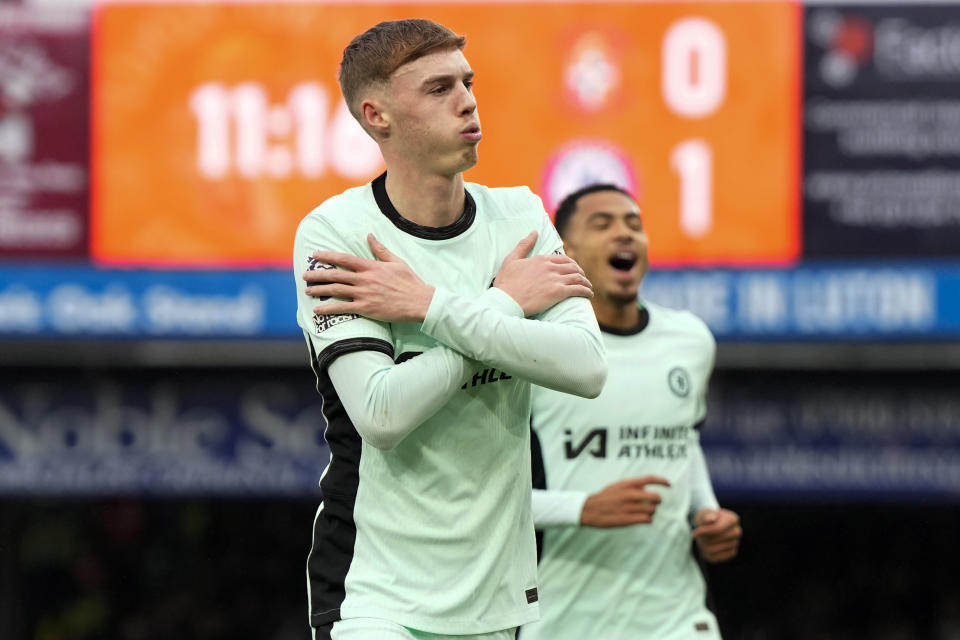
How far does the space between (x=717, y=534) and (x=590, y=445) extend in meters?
0.42

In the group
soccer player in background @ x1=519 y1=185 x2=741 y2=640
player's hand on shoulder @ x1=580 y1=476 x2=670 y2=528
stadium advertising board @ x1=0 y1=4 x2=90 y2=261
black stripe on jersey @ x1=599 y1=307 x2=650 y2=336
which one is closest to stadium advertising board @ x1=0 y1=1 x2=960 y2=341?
stadium advertising board @ x1=0 y1=4 x2=90 y2=261

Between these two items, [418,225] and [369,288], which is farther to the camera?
[418,225]

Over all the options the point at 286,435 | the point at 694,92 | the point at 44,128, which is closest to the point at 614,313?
the point at 694,92

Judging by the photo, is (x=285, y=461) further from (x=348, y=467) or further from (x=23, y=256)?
(x=348, y=467)

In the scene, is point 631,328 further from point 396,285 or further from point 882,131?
point 882,131

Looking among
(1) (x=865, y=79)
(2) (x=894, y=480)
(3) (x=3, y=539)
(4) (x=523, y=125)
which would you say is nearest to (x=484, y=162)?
(4) (x=523, y=125)

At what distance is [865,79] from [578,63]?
4.40 feet

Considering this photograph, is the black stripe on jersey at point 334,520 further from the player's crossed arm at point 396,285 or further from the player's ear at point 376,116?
the player's ear at point 376,116

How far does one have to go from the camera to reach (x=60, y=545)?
11.2m

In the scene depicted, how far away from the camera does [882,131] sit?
720 centimetres

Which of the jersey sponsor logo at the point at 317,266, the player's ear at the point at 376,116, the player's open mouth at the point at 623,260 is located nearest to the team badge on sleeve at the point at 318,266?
the jersey sponsor logo at the point at 317,266

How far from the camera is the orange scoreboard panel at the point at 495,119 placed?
7172mm

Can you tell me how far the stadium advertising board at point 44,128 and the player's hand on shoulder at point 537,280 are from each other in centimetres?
478

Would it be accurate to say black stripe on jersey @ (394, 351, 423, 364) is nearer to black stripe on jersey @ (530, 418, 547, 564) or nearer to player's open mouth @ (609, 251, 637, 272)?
black stripe on jersey @ (530, 418, 547, 564)
